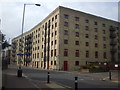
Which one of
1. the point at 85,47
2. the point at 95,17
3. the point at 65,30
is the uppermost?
the point at 95,17

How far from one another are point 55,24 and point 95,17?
13.0 m

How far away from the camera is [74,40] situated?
52.3 m

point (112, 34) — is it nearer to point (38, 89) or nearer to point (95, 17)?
point (95, 17)

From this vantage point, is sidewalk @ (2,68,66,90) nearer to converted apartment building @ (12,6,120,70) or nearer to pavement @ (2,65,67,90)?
pavement @ (2,65,67,90)

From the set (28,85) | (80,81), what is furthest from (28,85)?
(80,81)

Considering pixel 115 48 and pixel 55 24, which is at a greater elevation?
pixel 55 24

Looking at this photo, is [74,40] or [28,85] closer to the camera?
[28,85]

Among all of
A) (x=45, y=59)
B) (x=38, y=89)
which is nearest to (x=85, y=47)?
(x=45, y=59)

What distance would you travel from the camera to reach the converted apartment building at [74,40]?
50347mm

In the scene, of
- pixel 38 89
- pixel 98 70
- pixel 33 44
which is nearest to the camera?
pixel 38 89

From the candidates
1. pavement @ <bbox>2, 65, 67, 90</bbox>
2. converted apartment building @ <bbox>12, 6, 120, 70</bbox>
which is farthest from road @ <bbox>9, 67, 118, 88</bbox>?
converted apartment building @ <bbox>12, 6, 120, 70</bbox>

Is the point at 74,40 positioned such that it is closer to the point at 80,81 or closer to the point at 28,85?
the point at 80,81

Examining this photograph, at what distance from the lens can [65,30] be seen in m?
51.2

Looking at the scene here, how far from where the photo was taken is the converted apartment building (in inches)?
1982
